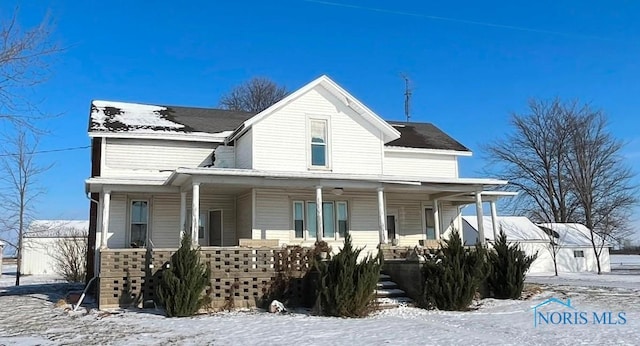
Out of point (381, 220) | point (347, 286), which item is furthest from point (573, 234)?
point (347, 286)

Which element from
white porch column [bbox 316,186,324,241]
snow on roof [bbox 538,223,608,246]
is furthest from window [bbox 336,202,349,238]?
snow on roof [bbox 538,223,608,246]

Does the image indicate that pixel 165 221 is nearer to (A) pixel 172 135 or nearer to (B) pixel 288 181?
(A) pixel 172 135

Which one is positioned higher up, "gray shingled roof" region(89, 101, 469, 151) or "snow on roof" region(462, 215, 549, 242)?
"gray shingled roof" region(89, 101, 469, 151)

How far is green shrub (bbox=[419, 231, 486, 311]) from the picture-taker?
1208cm

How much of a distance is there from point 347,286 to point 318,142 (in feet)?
22.1

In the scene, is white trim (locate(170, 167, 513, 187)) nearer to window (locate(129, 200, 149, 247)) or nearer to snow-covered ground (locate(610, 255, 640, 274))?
window (locate(129, 200, 149, 247))

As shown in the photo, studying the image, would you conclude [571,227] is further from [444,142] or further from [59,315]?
[59,315]

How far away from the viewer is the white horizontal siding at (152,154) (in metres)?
16.8

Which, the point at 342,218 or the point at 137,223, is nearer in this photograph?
the point at 137,223

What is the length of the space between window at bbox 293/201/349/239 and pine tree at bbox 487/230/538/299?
4809 mm

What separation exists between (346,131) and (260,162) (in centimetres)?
316

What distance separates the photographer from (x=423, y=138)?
69.6 feet

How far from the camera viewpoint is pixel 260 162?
53.0 feet

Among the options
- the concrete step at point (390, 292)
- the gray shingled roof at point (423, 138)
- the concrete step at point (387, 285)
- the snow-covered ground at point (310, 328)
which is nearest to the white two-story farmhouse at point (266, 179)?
the gray shingled roof at point (423, 138)
